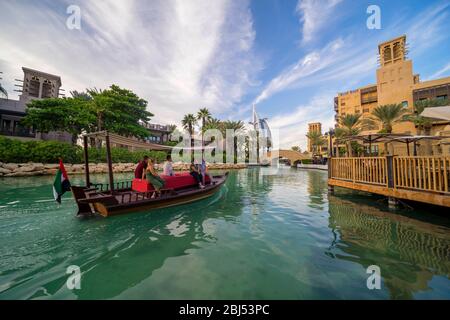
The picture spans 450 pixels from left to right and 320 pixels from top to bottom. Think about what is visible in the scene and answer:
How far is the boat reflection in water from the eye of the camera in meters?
3.10

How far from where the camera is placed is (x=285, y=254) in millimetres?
3959

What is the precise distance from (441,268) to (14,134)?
46601mm

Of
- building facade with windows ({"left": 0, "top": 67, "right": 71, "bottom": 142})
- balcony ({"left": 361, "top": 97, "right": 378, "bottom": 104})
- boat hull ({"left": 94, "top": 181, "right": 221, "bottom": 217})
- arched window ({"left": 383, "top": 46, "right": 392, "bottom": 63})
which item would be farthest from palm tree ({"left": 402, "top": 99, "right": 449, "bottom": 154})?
building facade with windows ({"left": 0, "top": 67, "right": 71, "bottom": 142})

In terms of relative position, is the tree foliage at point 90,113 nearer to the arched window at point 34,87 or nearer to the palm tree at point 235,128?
the arched window at point 34,87

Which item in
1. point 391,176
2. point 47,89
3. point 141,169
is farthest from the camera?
point 47,89

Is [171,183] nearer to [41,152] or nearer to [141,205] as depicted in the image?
[141,205]

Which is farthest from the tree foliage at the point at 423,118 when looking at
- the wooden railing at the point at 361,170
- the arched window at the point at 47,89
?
the arched window at the point at 47,89

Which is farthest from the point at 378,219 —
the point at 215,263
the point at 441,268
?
the point at 215,263

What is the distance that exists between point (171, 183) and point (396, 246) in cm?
788

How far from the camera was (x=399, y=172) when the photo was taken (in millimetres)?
6973

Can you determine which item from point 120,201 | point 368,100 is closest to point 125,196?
point 120,201

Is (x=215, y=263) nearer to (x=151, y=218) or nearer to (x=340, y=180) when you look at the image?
(x=151, y=218)
